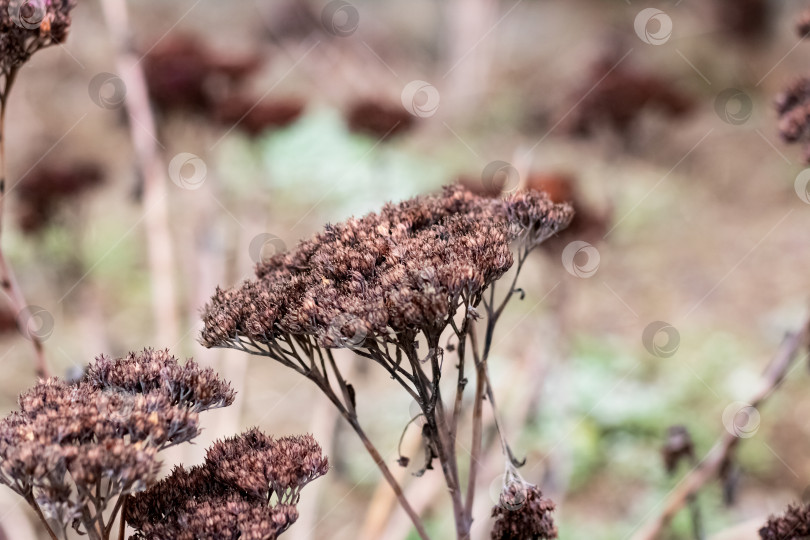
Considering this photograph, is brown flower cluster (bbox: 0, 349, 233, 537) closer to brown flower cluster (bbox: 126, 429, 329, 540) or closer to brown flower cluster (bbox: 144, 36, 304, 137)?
brown flower cluster (bbox: 126, 429, 329, 540)

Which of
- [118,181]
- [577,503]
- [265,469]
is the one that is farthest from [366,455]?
[118,181]

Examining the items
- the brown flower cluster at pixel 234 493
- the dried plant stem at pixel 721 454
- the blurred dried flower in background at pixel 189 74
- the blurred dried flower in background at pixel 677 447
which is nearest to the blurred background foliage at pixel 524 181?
the blurred dried flower in background at pixel 189 74

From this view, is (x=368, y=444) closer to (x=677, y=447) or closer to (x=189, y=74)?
(x=677, y=447)

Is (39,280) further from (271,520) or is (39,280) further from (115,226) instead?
(271,520)

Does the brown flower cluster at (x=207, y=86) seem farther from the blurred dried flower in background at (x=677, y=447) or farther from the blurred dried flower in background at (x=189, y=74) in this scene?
A: the blurred dried flower in background at (x=677, y=447)

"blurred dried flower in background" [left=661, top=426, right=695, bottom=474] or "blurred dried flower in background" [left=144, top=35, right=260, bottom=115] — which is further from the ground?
"blurred dried flower in background" [left=144, top=35, right=260, bottom=115]


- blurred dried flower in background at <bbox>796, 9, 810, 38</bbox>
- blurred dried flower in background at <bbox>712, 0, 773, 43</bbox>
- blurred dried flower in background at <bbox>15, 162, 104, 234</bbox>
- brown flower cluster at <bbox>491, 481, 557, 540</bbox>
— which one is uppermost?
blurred dried flower in background at <bbox>712, 0, 773, 43</bbox>

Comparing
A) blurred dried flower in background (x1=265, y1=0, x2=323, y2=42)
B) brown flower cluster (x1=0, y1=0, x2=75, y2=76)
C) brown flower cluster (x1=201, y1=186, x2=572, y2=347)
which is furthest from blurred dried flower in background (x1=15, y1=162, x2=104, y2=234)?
blurred dried flower in background (x1=265, y1=0, x2=323, y2=42)
